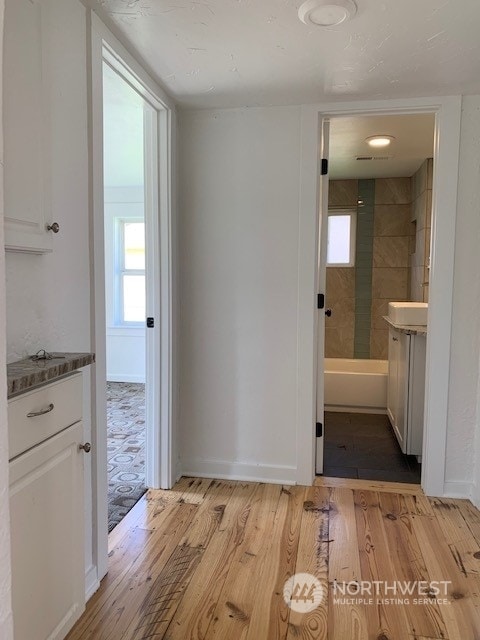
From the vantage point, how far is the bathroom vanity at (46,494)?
113 cm

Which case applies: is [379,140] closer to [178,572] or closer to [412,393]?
[412,393]

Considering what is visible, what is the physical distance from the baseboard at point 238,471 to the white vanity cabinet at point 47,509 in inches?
49.7

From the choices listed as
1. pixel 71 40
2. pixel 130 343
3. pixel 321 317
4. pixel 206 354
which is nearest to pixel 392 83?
pixel 321 317

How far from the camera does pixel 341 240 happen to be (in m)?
5.01

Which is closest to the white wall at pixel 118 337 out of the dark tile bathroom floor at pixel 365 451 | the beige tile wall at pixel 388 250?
the dark tile bathroom floor at pixel 365 451

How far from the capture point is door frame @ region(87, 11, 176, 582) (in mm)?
1718

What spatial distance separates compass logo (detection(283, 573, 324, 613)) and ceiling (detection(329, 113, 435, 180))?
2.29 metres

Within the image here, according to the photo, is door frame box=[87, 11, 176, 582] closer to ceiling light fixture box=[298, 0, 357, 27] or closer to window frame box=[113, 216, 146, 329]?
ceiling light fixture box=[298, 0, 357, 27]

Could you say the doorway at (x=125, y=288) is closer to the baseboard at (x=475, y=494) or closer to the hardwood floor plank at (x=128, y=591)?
the hardwood floor plank at (x=128, y=591)

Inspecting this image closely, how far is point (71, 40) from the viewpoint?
5.04ft

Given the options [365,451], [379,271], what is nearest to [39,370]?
[365,451]

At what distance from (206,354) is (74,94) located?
1.54 meters

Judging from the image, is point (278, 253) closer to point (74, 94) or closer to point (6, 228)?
point (74, 94)

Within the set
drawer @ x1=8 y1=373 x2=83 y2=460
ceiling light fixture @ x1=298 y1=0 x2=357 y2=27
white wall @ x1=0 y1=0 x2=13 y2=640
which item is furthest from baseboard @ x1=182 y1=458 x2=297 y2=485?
ceiling light fixture @ x1=298 y1=0 x2=357 y2=27
